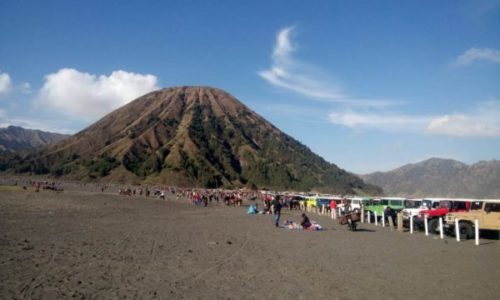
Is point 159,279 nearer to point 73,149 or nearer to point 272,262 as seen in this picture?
point 272,262

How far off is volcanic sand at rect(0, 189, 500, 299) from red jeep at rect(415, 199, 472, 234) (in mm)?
4484

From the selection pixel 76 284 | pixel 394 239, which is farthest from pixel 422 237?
pixel 76 284

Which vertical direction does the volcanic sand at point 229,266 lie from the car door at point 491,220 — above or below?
below

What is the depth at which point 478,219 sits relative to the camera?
76.3ft

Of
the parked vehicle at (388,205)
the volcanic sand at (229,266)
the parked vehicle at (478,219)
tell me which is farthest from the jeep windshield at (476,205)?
Result: the parked vehicle at (388,205)

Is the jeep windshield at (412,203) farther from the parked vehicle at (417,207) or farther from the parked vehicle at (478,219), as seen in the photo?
the parked vehicle at (478,219)

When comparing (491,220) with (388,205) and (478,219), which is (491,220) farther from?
(388,205)

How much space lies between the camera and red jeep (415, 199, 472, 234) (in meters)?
26.2

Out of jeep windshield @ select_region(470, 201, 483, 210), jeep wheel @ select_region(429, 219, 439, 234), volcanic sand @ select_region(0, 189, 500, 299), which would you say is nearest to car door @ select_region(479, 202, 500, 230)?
volcanic sand @ select_region(0, 189, 500, 299)

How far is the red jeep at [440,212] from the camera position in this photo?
26219 mm

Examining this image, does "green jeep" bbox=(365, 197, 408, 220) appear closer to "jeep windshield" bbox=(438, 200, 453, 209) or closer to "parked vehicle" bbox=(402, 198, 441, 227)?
"parked vehicle" bbox=(402, 198, 441, 227)

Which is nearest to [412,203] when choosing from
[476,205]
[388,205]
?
[388,205]

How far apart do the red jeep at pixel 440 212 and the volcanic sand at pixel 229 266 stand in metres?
4.48

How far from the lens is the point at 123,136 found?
18850cm
